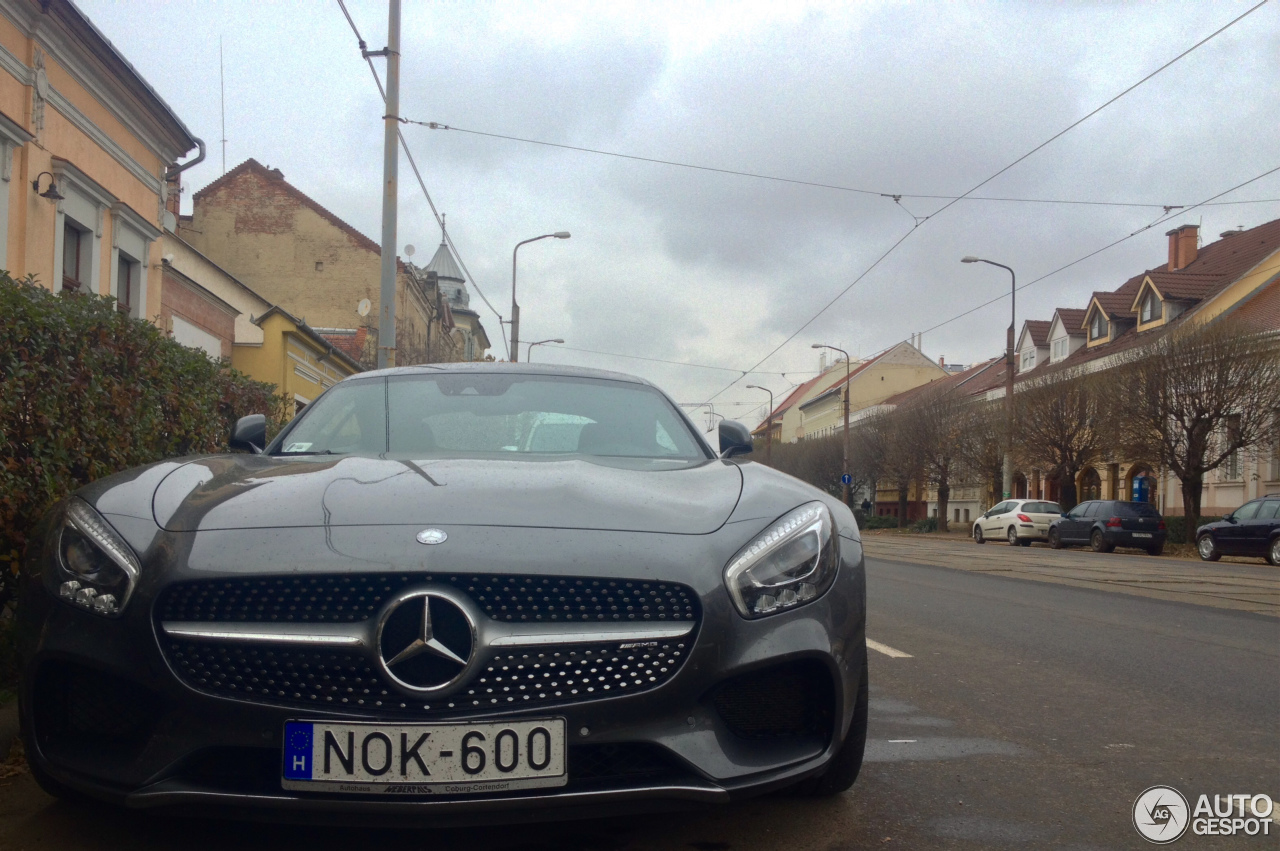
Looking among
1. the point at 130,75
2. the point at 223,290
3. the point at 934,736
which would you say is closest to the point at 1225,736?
the point at 934,736

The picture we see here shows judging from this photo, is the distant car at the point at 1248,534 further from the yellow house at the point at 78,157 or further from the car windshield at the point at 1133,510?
the yellow house at the point at 78,157

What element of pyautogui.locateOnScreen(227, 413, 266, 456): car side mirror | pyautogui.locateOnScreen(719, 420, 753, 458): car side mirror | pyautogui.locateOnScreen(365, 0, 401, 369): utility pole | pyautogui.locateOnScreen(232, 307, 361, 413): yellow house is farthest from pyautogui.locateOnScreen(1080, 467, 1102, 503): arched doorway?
pyautogui.locateOnScreen(227, 413, 266, 456): car side mirror

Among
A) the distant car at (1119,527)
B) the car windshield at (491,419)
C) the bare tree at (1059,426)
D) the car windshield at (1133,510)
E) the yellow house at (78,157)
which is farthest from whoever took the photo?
the bare tree at (1059,426)

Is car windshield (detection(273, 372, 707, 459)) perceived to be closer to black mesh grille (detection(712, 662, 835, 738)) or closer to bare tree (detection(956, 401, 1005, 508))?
black mesh grille (detection(712, 662, 835, 738))

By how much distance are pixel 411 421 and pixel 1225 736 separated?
10.7ft

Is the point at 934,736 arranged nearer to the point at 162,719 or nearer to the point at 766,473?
the point at 766,473

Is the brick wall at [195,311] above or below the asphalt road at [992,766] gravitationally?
above

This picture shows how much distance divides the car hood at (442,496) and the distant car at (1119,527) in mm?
26383

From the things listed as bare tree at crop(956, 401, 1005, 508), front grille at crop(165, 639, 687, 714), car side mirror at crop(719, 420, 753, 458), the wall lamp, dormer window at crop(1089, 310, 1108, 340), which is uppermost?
dormer window at crop(1089, 310, 1108, 340)

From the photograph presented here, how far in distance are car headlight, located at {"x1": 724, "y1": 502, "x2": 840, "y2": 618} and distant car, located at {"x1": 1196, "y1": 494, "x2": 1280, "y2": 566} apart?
21.7m

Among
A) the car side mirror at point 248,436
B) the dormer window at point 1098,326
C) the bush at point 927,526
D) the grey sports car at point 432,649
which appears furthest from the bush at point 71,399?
the bush at point 927,526

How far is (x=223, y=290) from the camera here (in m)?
25.5

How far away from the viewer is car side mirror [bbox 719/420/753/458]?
440cm

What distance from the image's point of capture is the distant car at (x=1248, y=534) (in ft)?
70.6
